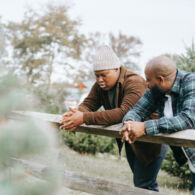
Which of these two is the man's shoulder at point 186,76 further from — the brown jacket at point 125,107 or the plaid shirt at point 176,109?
the brown jacket at point 125,107

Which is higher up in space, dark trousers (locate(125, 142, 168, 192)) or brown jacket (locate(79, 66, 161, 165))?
brown jacket (locate(79, 66, 161, 165))

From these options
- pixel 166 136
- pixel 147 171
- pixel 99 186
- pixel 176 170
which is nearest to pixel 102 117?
pixel 166 136

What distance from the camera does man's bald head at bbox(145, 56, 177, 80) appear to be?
213cm

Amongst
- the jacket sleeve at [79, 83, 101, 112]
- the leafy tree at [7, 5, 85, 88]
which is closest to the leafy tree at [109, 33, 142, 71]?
the leafy tree at [7, 5, 85, 88]

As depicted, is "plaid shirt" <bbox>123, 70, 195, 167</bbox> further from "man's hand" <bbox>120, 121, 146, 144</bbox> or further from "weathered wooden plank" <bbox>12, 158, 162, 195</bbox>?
"weathered wooden plank" <bbox>12, 158, 162, 195</bbox>

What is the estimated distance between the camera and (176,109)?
2291mm

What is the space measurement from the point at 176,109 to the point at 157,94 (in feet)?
0.64

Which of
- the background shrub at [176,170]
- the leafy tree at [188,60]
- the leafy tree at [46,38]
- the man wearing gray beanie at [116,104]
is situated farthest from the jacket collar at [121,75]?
the leafy tree at [46,38]

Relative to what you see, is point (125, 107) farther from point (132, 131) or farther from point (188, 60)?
point (188, 60)

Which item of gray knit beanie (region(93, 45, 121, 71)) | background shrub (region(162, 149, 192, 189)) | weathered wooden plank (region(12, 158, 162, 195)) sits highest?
gray knit beanie (region(93, 45, 121, 71))

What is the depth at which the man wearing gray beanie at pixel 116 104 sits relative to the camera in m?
2.47

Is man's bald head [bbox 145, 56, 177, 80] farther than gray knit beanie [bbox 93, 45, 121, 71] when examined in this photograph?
No

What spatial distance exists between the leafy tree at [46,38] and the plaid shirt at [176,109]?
16.5m

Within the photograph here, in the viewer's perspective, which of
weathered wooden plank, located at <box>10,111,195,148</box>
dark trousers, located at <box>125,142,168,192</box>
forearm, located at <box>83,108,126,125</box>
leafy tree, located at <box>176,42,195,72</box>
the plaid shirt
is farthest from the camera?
leafy tree, located at <box>176,42,195,72</box>
